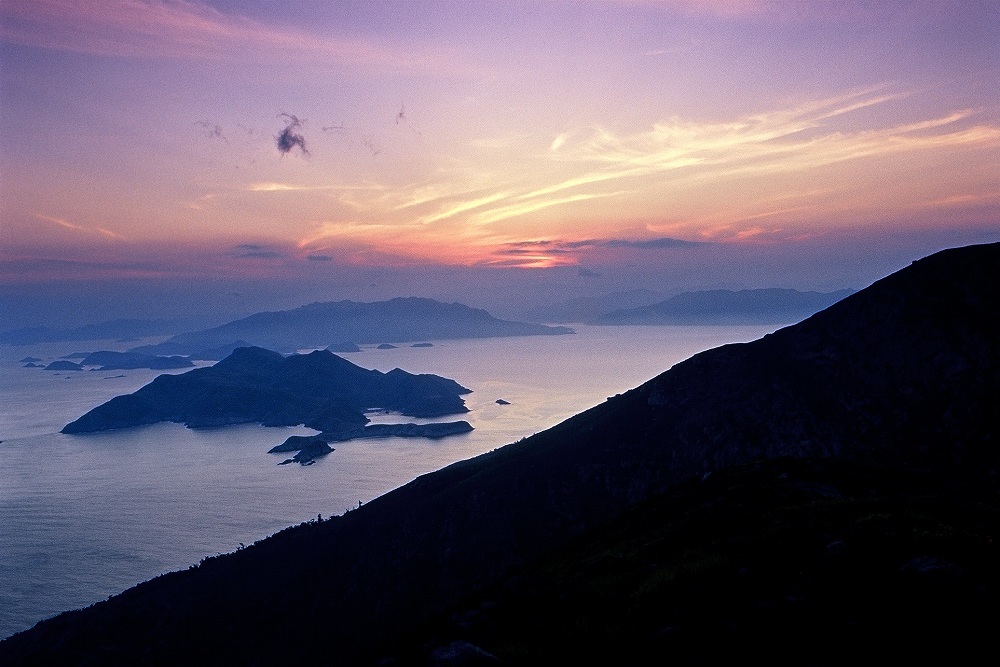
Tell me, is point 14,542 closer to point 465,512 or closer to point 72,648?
point 72,648

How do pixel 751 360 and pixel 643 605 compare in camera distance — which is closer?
pixel 643 605

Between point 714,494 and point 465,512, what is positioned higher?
point 714,494

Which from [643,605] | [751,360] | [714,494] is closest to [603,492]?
[751,360]

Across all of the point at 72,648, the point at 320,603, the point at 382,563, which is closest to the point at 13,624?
the point at 72,648

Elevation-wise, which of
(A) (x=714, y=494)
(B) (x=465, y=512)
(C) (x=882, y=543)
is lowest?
(B) (x=465, y=512)

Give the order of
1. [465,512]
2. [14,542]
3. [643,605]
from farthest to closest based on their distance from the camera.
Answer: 1. [14,542]
2. [465,512]
3. [643,605]

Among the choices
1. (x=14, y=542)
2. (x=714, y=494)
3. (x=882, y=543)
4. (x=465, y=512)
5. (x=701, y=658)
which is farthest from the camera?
(x=14, y=542)
